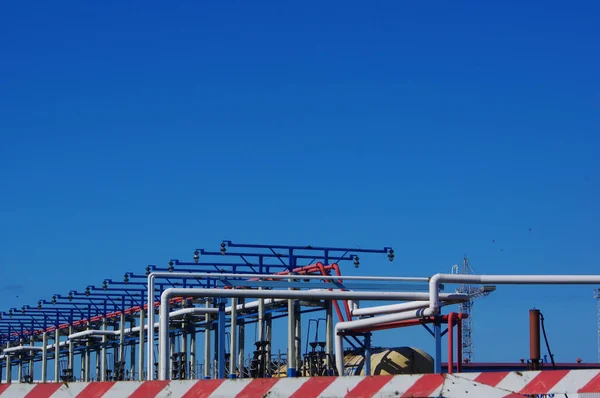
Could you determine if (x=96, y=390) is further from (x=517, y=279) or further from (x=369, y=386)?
(x=517, y=279)

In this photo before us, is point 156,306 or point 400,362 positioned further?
point 156,306

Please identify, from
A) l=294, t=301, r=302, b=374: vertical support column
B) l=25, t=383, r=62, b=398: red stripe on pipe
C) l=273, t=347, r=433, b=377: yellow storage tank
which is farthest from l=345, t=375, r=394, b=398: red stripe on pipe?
l=294, t=301, r=302, b=374: vertical support column

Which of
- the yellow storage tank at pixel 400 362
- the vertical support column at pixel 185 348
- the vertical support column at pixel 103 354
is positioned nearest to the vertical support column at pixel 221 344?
the yellow storage tank at pixel 400 362

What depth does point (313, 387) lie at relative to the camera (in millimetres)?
8484

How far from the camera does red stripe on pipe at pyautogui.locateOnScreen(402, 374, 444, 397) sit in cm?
806

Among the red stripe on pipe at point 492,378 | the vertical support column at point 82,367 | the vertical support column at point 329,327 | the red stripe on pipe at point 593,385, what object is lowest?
the vertical support column at point 82,367

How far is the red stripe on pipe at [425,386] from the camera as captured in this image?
26.5ft

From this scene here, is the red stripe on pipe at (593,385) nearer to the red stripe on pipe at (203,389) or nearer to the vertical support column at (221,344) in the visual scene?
the red stripe on pipe at (203,389)

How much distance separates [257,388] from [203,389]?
0.47m

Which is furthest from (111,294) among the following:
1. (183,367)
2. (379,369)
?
(379,369)

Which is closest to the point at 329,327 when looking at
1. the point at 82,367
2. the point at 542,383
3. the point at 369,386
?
the point at 542,383

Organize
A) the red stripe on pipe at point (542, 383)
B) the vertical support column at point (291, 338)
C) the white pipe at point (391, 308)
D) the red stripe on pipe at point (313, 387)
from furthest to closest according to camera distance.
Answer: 1. the vertical support column at point (291, 338)
2. the white pipe at point (391, 308)
3. the red stripe on pipe at point (542, 383)
4. the red stripe on pipe at point (313, 387)

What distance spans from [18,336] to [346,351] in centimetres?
4271

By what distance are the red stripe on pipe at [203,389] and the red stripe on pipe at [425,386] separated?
1637mm
